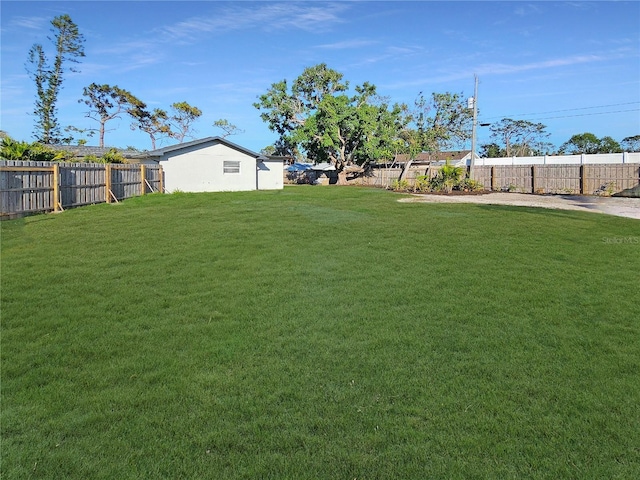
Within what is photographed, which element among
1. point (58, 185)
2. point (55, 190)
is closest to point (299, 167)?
point (58, 185)

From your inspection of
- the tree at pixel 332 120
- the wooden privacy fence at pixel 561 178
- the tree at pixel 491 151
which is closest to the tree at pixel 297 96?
the tree at pixel 332 120

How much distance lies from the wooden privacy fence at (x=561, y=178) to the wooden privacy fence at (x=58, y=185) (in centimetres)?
1843

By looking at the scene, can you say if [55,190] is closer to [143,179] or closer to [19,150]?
[19,150]

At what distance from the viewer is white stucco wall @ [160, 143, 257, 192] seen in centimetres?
2575

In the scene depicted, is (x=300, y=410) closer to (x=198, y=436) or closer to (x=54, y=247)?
(x=198, y=436)

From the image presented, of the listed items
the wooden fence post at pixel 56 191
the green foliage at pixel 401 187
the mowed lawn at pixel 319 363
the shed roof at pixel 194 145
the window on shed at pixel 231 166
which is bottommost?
the mowed lawn at pixel 319 363

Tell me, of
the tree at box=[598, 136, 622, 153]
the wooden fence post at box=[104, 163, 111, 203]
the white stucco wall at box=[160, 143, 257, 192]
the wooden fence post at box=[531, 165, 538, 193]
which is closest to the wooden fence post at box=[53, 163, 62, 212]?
the wooden fence post at box=[104, 163, 111, 203]

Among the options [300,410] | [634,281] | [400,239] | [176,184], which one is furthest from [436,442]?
[176,184]

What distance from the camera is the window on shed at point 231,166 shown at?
27913 mm

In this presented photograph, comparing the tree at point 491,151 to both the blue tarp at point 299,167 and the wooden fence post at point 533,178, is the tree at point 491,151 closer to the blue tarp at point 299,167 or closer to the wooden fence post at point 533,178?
the blue tarp at point 299,167

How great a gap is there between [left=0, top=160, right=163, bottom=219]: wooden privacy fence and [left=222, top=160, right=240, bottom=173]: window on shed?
7.23 m

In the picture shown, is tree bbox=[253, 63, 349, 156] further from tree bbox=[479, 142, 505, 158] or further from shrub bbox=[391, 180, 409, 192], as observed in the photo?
tree bbox=[479, 142, 505, 158]

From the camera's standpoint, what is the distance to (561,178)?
78.7 feet

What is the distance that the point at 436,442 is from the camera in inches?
115
